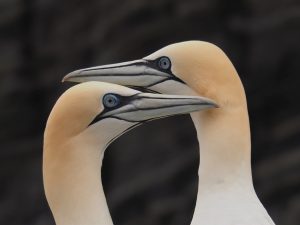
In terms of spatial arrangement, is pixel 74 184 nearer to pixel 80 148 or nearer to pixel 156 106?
pixel 80 148

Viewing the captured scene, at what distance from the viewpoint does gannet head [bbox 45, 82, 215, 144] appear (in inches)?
389

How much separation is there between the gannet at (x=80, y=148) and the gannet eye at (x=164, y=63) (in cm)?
67

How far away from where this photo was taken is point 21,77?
18.5 meters

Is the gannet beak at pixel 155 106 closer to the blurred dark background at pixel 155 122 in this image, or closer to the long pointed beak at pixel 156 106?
the long pointed beak at pixel 156 106

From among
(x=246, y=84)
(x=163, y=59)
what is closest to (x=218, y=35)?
(x=246, y=84)

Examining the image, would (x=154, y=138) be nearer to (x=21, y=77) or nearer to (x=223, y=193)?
(x=21, y=77)

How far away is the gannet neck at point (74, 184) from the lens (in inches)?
384

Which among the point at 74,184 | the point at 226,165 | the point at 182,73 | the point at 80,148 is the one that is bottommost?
the point at 226,165

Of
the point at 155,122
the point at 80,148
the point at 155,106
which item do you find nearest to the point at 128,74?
the point at 155,106

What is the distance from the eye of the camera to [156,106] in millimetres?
10242

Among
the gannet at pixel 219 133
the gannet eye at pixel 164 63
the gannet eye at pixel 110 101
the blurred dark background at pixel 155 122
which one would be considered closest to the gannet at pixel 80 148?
the gannet eye at pixel 110 101

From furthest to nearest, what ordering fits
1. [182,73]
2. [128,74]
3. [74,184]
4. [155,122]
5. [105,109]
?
[155,122]
[128,74]
[182,73]
[105,109]
[74,184]

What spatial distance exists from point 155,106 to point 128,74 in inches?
28.4

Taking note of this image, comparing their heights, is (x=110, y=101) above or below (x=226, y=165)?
above
